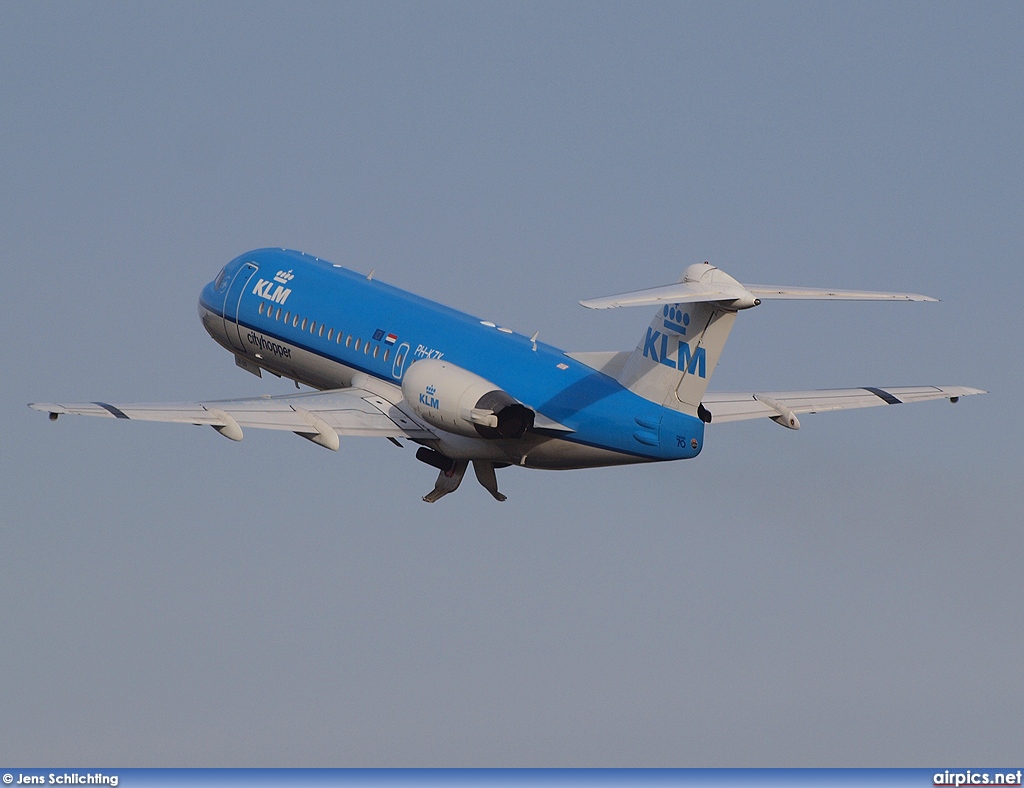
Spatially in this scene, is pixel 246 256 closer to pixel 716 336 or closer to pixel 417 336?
pixel 417 336

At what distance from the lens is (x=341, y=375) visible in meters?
50.7

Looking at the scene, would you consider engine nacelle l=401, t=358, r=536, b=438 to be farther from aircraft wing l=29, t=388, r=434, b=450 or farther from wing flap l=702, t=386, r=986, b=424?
wing flap l=702, t=386, r=986, b=424

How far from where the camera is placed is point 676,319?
142 feet

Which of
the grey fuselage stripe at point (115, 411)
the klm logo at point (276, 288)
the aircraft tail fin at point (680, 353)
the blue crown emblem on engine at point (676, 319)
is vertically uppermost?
the klm logo at point (276, 288)

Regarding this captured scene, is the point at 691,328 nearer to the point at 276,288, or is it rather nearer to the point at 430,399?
the point at 430,399

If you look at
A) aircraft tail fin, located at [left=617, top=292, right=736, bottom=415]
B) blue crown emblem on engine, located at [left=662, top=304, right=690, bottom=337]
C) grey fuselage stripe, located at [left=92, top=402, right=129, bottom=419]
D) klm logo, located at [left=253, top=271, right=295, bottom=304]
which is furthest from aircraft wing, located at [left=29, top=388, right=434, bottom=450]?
blue crown emblem on engine, located at [left=662, top=304, right=690, bottom=337]

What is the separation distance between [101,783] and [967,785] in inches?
580

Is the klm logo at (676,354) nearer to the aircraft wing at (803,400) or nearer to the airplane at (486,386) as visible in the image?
the airplane at (486,386)

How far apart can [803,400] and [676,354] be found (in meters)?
5.88

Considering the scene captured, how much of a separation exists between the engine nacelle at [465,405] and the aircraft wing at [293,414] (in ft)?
7.27

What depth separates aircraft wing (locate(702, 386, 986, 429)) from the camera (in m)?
47.7

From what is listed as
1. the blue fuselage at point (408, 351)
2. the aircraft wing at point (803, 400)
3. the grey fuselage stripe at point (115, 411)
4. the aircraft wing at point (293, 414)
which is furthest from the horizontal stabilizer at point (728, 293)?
the grey fuselage stripe at point (115, 411)

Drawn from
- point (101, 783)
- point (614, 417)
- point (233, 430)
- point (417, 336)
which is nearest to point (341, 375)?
point (417, 336)

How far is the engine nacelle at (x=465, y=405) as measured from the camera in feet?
145
